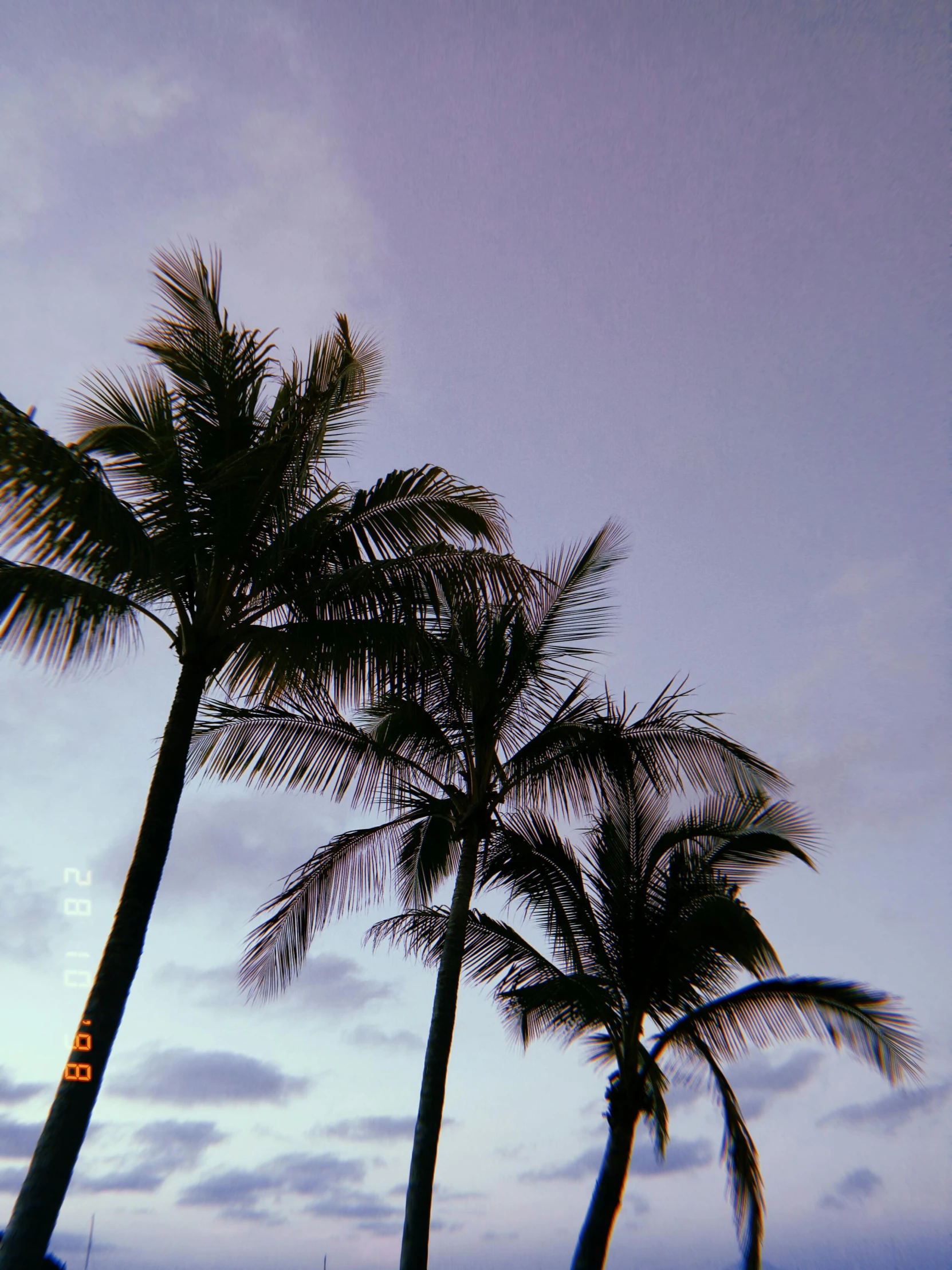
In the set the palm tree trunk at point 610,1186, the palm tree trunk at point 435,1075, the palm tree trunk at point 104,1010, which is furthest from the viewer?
the palm tree trunk at point 610,1186

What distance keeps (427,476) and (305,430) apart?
1.59 meters

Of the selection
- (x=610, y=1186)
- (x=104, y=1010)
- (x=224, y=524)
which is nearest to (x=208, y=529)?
(x=224, y=524)

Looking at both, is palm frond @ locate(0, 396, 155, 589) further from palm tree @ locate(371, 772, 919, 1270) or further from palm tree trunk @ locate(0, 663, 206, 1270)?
palm tree @ locate(371, 772, 919, 1270)

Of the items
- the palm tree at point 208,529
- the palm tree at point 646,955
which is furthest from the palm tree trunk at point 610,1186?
the palm tree at point 208,529

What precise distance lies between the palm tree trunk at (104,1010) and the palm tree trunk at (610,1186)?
25.1ft

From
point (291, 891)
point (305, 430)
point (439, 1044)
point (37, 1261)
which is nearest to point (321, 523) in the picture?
point (305, 430)

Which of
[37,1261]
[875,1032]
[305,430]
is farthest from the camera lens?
[875,1032]

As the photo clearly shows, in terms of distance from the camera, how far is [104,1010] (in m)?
8.06

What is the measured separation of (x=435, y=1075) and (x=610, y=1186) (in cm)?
394

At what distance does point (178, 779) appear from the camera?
9234 millimetres

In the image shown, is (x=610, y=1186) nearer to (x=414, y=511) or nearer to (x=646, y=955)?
(x=646, y=955)

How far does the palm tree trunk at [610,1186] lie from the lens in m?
12.8

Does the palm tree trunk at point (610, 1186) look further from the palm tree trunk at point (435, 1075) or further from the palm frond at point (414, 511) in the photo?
the palm frond at point (414, 511)

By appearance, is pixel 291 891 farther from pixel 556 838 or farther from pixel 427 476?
pixel 427 476
